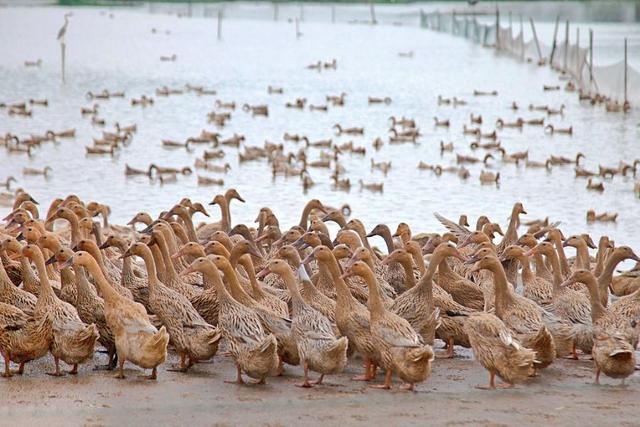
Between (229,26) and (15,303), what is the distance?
102m

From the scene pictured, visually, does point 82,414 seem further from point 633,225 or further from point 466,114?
point 466,114

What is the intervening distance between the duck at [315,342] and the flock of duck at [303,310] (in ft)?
0.04

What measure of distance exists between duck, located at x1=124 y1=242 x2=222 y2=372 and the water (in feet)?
31.4

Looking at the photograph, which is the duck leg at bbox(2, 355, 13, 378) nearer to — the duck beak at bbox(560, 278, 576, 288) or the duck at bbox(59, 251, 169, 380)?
the duck at bbox(59, 251, 169, 380)

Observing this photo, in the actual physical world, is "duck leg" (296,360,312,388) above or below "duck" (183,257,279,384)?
below

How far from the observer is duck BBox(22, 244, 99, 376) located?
30.5ft

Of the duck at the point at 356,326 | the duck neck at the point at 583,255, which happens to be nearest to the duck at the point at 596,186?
the duck neck at the point at 583,255

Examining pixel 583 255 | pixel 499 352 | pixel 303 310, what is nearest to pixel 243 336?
pixel 303 310

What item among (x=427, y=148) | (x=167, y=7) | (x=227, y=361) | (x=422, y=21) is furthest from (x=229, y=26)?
(x=227, y=361)

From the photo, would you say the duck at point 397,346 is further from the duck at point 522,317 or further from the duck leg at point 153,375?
the duck leg at point 153,375

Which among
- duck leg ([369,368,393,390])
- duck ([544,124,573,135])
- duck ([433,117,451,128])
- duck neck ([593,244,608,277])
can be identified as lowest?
duck ([433,117,451,128])

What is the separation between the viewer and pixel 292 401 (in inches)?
354

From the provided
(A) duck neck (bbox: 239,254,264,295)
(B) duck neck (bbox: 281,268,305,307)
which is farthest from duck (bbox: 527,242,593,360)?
(A) duck neck (bbox: 239,254,264,295)

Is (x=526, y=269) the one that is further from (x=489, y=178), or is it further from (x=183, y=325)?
(x=489, y=178)
